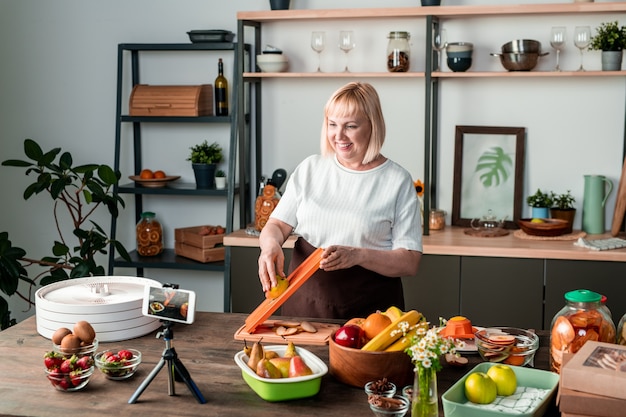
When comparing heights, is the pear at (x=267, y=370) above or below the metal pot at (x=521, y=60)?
below

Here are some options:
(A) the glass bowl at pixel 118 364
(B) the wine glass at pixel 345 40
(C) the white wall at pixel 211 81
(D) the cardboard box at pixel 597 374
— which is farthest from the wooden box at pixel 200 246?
(D) the cardboard box at pixel 597 374

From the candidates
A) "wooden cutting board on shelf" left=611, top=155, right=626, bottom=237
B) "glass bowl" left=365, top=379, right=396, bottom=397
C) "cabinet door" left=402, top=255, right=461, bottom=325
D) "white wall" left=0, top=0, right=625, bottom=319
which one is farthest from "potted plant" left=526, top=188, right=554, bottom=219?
"glass bowl" left=365, top=379, right=396, bottom=397

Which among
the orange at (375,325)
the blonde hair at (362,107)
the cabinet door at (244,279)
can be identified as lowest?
the cabinet door at (244,279)

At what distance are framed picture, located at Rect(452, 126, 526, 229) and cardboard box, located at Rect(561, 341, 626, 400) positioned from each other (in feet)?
8.88

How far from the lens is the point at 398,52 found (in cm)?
438

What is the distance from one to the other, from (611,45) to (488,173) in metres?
0.93

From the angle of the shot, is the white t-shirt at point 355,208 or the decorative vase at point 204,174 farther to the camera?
the decorative vase at point 204,174

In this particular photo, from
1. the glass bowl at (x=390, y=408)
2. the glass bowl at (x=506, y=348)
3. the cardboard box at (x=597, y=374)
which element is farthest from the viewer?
the glass bowl at (x=506, y=348)

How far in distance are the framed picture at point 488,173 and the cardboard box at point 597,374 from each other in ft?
8.88

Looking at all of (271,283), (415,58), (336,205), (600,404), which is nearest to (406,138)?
(415,58)

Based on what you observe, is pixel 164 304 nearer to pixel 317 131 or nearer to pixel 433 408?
pixel 433 408

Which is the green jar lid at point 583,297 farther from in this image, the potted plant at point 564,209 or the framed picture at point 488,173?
the framed picture at point 488,173

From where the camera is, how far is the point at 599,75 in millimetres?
4207

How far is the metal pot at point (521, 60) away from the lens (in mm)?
4254
